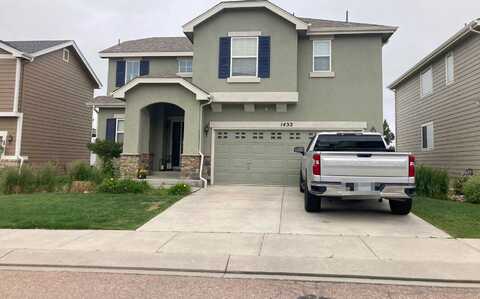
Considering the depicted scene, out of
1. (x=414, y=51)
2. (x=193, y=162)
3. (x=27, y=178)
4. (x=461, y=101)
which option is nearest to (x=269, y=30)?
(x=193, y=162)

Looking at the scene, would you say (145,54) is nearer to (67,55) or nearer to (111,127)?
(111,127)

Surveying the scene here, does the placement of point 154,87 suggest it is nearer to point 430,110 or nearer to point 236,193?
point 236,193

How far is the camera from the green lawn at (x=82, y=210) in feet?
26.7

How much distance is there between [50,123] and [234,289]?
1768cm

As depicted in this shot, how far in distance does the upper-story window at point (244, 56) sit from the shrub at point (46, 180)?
793 centimetres

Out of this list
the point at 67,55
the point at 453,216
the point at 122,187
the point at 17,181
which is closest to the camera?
the point at 453,216

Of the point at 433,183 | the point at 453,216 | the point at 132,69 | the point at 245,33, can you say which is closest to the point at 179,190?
the point at 245,33

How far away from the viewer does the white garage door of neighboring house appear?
14.7 meters

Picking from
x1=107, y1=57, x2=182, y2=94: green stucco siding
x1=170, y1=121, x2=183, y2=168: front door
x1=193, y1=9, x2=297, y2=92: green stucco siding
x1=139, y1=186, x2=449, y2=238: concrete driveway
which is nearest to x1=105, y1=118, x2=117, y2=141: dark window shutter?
x1=107, y1=57, x2=182, y2=94: green stucco siding

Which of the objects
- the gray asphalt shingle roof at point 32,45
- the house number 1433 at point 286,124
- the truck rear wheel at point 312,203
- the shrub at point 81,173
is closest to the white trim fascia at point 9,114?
the gray asphalt shingle roof at point 32,45

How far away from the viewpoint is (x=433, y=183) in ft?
39.9

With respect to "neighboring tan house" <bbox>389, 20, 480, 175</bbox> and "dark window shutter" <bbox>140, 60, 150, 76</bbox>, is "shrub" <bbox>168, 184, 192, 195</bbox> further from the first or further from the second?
"neighboring tan house" <bbox>389, 20, 480, 175</bbox>

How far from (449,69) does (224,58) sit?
9.79 metres

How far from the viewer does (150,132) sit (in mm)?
16047
